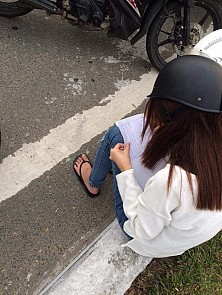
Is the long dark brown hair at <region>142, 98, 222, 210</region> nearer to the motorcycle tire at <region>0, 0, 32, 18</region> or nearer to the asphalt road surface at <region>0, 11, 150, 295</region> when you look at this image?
the asphalt road surface at <region>0, 11, 150, 295</region>

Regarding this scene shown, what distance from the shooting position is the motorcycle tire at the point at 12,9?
3373mm

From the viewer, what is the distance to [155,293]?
7.17ft

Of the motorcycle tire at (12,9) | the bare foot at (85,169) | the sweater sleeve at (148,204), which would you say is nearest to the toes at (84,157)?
the bare foot at (85,169)

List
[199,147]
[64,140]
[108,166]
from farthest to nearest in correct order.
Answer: [64,140], [108,166], [199,147]

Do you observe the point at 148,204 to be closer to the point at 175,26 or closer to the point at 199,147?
the point at 199,147

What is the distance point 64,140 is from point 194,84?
1.45m

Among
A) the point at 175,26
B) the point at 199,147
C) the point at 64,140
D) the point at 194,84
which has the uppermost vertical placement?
the point at 194,84

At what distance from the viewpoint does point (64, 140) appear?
279cm

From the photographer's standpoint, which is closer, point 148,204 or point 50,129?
point 148,204

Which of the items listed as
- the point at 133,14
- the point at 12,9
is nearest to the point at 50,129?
the point at 133,14

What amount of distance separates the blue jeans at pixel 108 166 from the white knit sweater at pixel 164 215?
209mm

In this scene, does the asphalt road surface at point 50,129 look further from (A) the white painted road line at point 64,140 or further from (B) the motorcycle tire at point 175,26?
(B) the motorcycle tire at point 175,26

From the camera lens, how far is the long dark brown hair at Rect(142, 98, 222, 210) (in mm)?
1440

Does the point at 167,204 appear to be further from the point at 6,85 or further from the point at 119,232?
the point at 6,85
